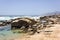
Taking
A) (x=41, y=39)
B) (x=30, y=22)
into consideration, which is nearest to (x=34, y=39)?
(x=41, y=39)

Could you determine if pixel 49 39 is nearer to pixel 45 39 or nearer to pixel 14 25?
pixel 45 39

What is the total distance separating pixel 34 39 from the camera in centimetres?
962

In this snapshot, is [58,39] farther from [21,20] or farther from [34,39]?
[21,20]

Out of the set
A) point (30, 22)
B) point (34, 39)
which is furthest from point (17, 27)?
point (34, 39)

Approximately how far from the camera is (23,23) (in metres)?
27.0

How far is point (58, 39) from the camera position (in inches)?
372

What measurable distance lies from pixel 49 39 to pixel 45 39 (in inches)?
9.4

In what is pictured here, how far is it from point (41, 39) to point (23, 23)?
1765 centimetres

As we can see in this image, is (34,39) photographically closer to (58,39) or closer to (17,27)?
(58,39)

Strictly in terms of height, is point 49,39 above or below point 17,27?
above

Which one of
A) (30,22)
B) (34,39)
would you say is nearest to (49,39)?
(34,39)

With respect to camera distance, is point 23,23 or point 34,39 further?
point 23,23

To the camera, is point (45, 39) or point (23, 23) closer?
point (45, 39)

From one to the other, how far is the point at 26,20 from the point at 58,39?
17.7 m
